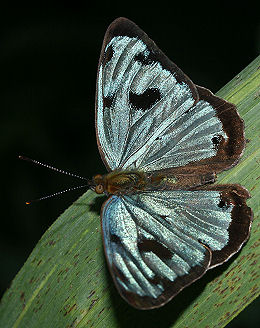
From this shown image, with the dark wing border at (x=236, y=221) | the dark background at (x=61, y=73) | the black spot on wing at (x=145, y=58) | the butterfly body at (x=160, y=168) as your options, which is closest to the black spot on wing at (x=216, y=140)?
the butterfly body at (x=160, y=168)

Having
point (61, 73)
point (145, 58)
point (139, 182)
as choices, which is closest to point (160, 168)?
point (139, 182)

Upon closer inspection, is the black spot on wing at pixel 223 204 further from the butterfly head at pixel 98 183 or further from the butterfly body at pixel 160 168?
the butterfly head at pixel 98 183

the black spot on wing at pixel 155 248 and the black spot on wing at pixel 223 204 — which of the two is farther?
the black spot on wing at pixel 223 204

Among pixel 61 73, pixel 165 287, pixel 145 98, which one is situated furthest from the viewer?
pixel 61 73

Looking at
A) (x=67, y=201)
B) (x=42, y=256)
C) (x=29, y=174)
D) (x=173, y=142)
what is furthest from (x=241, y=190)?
(x=29, y=174)

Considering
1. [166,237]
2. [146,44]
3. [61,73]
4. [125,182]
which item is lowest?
[166,237]

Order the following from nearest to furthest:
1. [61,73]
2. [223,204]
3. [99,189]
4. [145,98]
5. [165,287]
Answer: [165,287]
[223,204]
[99,189]
[145,98]
[61,73]

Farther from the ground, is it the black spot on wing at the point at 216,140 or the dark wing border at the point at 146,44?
the dark wing border at the point at 146,44

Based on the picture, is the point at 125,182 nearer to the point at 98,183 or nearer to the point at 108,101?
the point at 98,183

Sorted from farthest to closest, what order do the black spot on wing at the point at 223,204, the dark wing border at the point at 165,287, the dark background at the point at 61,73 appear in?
the dark background at the point at 61,73
the black spot on wing at the point at 223,204
the dark wing border at the point at 165,287
